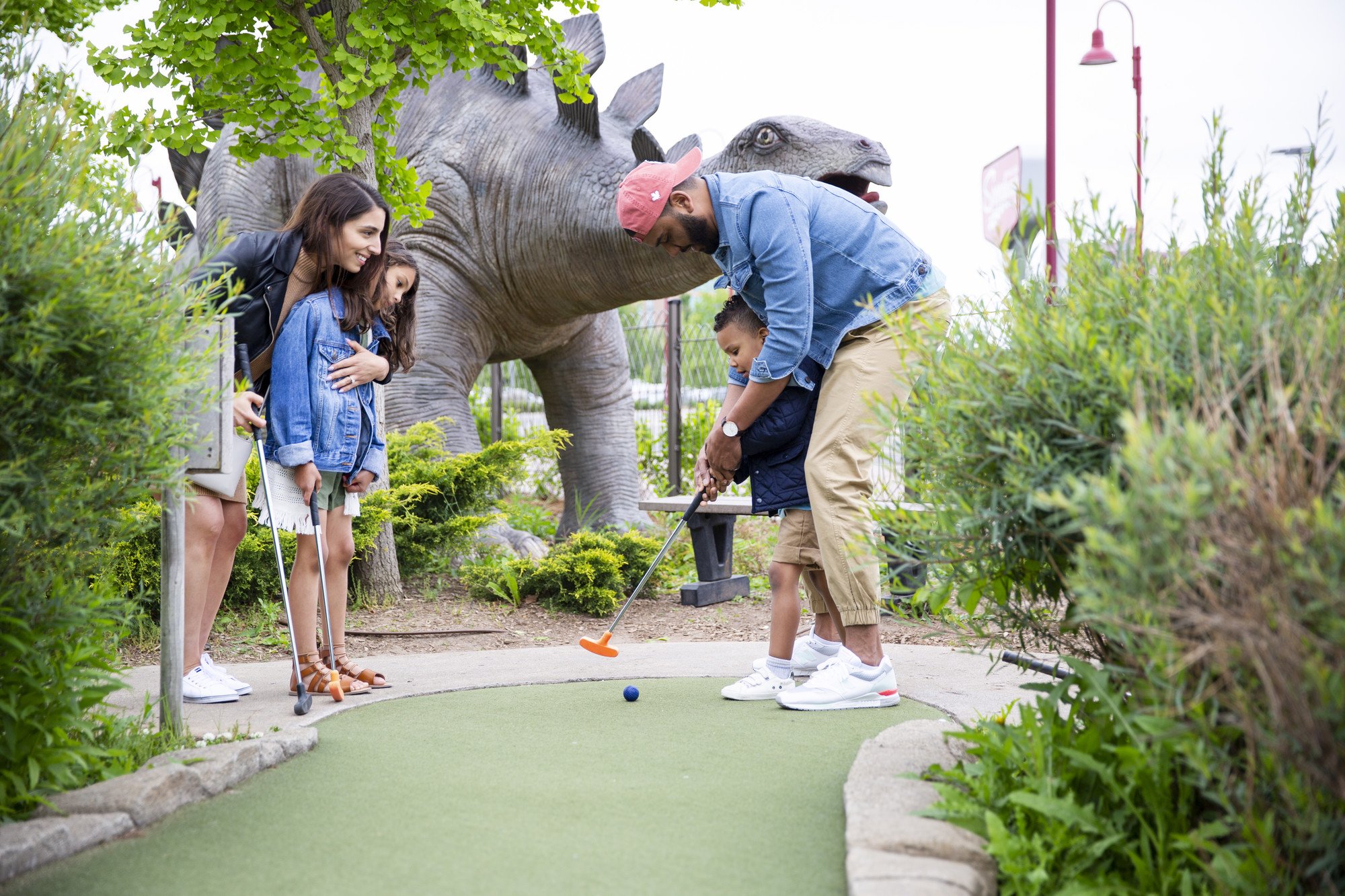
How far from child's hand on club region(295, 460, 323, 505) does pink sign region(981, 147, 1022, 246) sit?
721 centimetres

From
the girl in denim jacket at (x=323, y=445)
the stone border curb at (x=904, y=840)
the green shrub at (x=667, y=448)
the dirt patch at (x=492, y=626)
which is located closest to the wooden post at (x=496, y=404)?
the green shrub at (x=667, y=448)

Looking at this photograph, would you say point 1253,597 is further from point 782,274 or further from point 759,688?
point 759,688

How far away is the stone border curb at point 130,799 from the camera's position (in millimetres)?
2258

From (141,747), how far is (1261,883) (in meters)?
2.46

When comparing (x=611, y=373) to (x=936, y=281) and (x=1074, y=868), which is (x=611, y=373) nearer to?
(x=936, y=281)

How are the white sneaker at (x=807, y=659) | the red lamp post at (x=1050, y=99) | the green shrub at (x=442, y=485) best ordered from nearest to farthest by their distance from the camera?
the white sneaker at (x=807, y=659) < the green shrub at (x=442, y=485) < the red lamp post at (x=1050, y=99)

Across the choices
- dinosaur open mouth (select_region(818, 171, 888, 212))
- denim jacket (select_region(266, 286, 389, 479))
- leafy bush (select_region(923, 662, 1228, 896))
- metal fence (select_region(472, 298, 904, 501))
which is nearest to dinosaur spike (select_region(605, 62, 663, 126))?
dinosaur open mouth (select_region(818, 171, 888, 212))

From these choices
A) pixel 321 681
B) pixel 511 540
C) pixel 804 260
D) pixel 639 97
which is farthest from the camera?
pixel 639 97

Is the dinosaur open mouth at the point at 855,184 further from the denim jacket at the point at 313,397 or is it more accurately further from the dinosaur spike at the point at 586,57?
the denim jacket at the point at 313,397

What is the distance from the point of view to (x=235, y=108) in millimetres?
5453

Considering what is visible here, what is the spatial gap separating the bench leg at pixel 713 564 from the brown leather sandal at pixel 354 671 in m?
2.66

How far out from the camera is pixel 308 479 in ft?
12.7

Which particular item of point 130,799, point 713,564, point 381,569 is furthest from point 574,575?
point 130,799

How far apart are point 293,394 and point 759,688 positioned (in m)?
1.82
